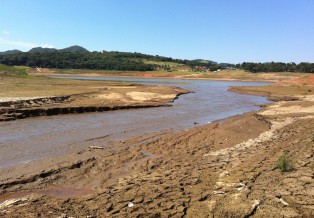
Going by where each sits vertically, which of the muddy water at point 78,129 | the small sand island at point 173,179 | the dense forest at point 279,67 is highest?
the dense forest at point 279,67

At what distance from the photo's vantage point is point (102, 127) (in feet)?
59.9

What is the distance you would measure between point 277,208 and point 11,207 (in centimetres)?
581

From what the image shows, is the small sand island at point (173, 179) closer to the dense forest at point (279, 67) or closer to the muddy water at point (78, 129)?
the muddy water at point (78, 129)

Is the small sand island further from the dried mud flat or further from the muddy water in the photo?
the muddy water

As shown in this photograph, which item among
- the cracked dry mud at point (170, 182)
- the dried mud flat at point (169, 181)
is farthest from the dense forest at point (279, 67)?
the cracked dry mud at point (170, 182)

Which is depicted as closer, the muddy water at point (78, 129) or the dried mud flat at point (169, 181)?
the dried mud flat at point (169, 181)

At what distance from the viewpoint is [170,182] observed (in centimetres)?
830

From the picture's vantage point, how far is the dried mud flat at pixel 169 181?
21.1 ft

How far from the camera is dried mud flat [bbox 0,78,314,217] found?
6.44 meters

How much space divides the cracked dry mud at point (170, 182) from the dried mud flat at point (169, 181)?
19mm

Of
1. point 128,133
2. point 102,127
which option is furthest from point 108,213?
point 102,127

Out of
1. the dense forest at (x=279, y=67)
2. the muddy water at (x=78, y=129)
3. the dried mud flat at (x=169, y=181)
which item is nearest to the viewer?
the dried mud flat at (x=169, y=181)

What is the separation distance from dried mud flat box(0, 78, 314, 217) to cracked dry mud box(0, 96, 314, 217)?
19 mm

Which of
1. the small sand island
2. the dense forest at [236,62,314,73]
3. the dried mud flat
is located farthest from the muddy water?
the dense forest at [236,62,314,73]
